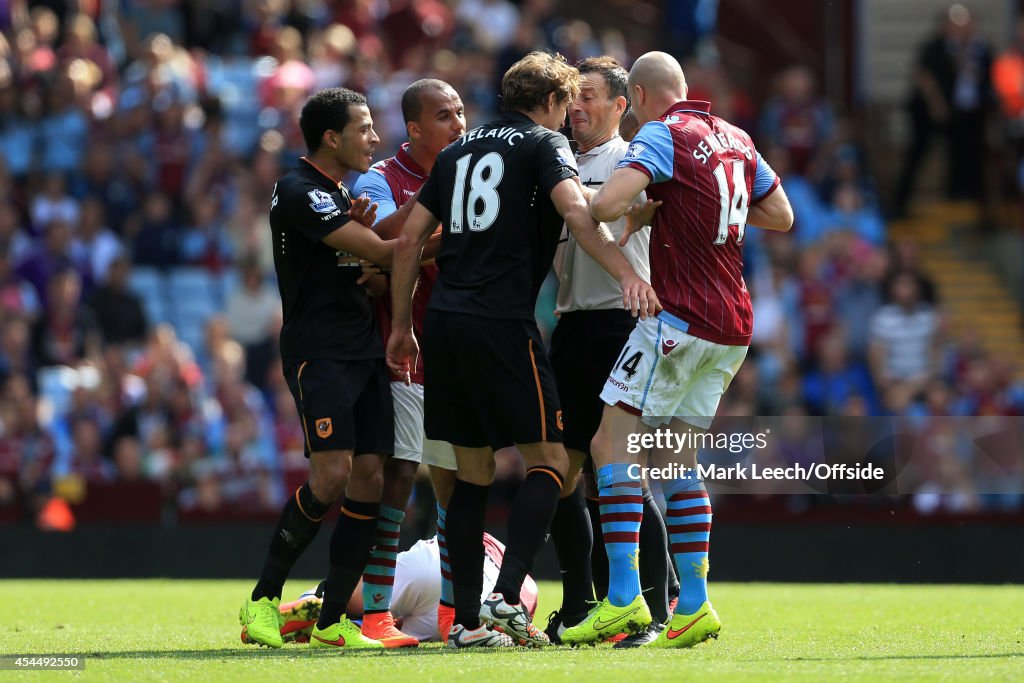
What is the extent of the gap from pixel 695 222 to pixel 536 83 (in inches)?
37.5

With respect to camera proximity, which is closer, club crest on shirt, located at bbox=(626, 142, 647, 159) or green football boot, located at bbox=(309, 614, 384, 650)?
club crest on shirt, located at bbox=(626, 142, 647, 159)

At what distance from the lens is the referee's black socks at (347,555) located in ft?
24.5

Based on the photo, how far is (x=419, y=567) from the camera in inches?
319

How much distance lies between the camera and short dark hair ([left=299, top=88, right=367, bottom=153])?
7.70 meters

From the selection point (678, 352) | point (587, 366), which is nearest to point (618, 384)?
point (678, 352)

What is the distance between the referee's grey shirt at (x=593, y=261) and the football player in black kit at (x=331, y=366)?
90cm

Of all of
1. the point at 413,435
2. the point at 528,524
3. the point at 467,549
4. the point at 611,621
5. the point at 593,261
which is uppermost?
the point at 593,261

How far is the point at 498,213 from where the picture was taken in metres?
7.08

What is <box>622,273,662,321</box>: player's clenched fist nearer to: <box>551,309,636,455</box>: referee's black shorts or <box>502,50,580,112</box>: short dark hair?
<box>551,309,636,455</box>: referee's black shorts

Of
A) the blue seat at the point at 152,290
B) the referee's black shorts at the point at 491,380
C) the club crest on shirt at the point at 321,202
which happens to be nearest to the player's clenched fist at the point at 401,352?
the referee's black shorts at the point at 491,380

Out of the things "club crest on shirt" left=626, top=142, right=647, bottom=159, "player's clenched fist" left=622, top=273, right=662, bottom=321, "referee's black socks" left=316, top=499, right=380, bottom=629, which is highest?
"club crest on shirt" left=626, top=142, right=647, bottom=159

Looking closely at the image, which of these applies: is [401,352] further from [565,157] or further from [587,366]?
[565,157]

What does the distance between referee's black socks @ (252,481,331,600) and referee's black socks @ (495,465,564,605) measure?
3.32 ft
